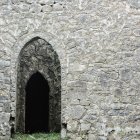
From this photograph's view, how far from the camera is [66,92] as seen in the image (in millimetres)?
8547

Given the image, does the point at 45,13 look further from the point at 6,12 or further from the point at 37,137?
the point at 37,137

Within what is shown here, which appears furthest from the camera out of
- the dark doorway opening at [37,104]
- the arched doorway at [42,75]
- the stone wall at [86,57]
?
the dark doorway opening at [37,104]

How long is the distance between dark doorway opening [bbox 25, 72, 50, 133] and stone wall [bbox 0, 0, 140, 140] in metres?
3.75

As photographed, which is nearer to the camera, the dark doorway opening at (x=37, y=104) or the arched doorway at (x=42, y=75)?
the arched doorway at (x=42, y=75)

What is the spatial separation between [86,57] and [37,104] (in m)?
4.45

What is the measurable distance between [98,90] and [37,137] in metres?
1.72

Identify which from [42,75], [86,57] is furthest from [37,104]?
[86,57]

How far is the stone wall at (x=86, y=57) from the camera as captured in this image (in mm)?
8422

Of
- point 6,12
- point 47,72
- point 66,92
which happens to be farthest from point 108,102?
point 47,72

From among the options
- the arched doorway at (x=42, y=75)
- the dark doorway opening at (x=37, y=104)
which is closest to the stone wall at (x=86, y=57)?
the arched doorway at (x=42, y=75)

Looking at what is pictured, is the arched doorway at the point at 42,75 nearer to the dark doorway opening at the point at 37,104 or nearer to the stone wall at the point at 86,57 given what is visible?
the dark doorway opening at the point at 37,104

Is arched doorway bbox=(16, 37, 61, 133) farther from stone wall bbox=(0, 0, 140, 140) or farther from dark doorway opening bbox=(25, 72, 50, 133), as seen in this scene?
stone wall bbox=(0, 0, 140, 140)

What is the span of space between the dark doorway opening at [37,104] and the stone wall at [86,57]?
12.3ft

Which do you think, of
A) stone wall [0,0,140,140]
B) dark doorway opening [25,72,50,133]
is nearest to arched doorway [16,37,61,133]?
dark doorway opening [25,72,50,133]
